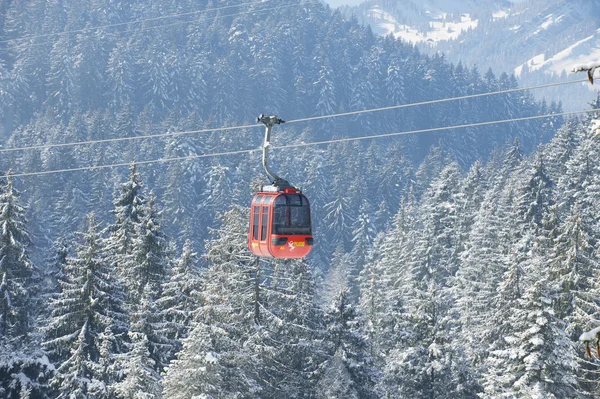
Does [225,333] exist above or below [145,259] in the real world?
below

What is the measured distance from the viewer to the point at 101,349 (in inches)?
1480

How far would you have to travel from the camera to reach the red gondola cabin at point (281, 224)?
77.3ft

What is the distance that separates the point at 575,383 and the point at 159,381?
16724mm

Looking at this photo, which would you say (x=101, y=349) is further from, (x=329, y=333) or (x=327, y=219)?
(x=327, y=219)

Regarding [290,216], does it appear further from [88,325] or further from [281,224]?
[88,325]

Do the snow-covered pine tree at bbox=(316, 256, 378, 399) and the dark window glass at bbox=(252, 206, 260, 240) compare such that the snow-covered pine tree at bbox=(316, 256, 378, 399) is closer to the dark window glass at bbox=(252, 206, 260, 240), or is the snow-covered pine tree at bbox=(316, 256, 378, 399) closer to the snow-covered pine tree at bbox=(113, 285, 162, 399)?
the snow-covered pine tree at bbox=(113, 285, 162, 399)

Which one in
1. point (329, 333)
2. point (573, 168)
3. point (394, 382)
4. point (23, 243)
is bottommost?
point (394, 382)

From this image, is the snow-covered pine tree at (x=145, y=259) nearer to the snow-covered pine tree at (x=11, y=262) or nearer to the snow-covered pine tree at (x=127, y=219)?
the snow-covered pine tree at (x=127, y=219)

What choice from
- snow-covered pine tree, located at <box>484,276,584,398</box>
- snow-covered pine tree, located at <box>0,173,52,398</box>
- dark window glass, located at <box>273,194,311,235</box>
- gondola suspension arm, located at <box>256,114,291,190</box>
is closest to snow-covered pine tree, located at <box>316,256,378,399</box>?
snow-covered pine tree, located at <box>484,276,584,398</box>

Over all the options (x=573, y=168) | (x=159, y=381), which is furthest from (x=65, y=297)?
(x=573, y=168)

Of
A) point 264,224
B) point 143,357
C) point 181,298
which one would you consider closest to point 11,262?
Answer: point 181,298

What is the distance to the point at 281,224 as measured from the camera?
23.7 metres

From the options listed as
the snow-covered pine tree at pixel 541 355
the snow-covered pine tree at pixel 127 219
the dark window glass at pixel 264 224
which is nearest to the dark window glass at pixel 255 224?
the dark window glass at pixel 264 224

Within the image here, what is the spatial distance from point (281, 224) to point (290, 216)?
35 cm
